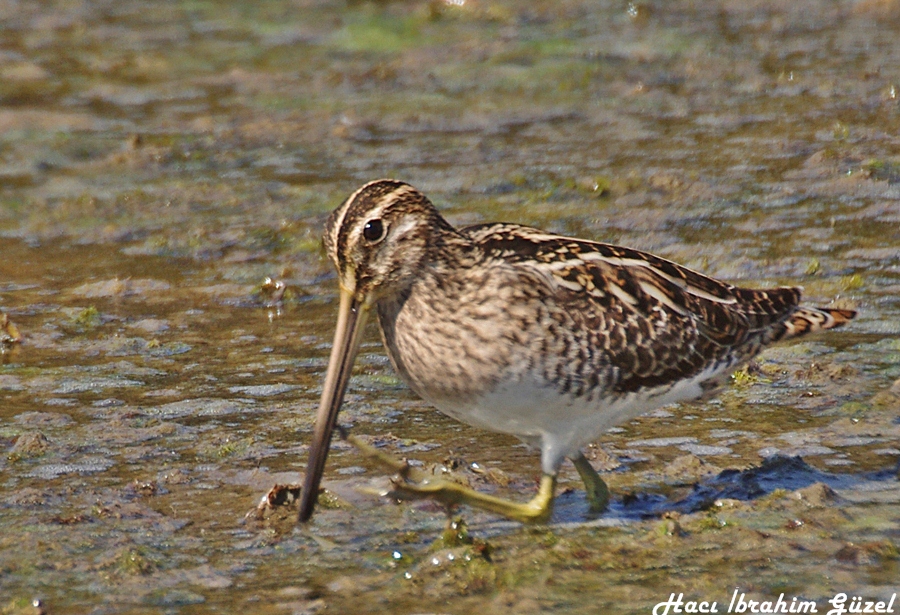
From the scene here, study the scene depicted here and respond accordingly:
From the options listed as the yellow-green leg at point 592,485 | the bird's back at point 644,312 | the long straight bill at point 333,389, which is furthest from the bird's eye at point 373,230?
the yellow-green leg at point 592,485

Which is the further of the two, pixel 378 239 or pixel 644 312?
pixel 644 312

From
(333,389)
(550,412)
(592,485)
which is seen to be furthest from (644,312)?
(333,389)

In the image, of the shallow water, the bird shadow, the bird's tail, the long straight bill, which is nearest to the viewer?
the shallow water

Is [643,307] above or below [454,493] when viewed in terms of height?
above

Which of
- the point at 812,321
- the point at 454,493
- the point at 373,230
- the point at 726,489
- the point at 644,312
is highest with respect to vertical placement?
the point at 373,230

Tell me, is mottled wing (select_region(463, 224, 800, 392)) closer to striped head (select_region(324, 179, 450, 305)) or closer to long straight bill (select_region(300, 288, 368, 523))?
striped head (select_region(324, 179, 450, 305))

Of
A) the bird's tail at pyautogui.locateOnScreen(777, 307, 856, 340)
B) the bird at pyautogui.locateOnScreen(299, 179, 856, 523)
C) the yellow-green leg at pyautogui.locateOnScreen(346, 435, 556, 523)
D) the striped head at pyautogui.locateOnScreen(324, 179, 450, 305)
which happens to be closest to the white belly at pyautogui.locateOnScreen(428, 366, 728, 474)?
the bird at pyautogui.locateOnScreen(299, 179, 856, 523)

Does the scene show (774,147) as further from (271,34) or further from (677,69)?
(271,34)

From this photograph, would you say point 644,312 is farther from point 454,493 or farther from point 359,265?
point 359,265

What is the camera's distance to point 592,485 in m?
5.54

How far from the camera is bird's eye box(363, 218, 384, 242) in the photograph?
16.8 ft

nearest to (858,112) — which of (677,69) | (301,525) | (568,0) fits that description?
(677,69)

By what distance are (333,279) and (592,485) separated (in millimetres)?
3303

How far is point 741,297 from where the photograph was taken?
5852mm
